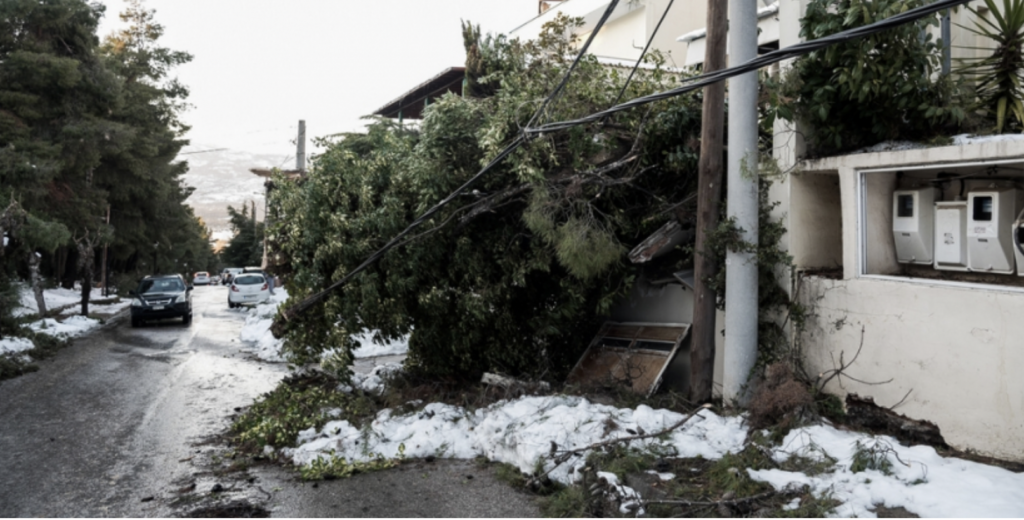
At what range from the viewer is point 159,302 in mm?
23812

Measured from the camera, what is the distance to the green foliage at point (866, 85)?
6.79m

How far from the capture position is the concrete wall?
224 inches

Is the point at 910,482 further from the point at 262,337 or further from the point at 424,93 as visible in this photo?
the point at 424,93

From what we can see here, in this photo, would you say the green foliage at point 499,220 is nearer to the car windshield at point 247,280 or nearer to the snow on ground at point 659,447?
the snow on ground at point 659,447

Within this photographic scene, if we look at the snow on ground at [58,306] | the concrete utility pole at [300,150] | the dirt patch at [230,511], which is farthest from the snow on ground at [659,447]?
the concrete utility pole at [300,150]

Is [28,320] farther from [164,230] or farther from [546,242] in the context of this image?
[164,230]

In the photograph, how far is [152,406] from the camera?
1088 cm

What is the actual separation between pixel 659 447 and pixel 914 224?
323cm

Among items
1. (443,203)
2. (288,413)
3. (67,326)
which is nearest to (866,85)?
(443,203)

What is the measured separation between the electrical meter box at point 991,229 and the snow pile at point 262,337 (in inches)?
448

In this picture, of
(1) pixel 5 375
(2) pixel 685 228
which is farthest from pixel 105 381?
(2) pixel 685 228

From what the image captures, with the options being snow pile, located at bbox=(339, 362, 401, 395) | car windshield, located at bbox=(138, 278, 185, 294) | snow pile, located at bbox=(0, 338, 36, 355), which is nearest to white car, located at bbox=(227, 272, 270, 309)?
car windshield, located at bbox=(138, 278, 185, 294)

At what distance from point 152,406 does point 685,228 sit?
798 centimetres

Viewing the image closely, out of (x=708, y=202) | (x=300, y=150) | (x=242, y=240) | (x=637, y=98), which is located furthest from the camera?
(x=242, y=240)
